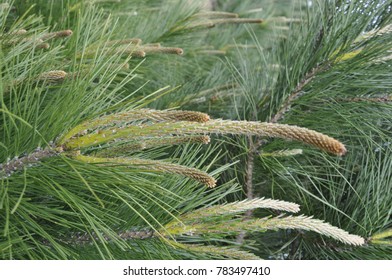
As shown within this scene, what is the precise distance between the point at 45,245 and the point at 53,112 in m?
0.14

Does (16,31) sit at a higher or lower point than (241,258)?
higher

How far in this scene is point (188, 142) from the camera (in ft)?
1.46

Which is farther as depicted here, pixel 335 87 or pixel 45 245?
pixel 335 87

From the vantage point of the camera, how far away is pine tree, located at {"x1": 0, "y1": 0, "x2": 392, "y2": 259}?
1.41 ft

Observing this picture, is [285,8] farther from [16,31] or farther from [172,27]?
[16,31]

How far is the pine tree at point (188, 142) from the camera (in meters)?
0.43

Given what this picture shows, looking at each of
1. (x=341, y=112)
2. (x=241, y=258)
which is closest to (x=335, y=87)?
(x=341, y=112)

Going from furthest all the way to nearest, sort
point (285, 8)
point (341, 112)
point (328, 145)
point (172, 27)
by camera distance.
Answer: point (285, 8) < point (172, 27) < point (341, 112) < point (328, 145)

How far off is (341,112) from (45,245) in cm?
36

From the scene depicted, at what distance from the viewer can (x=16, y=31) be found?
54cm

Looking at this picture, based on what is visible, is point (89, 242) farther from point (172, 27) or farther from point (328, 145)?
point (172, 27)

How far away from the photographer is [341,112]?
2.00ft

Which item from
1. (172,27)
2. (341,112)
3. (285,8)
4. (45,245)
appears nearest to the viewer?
(45,245)
